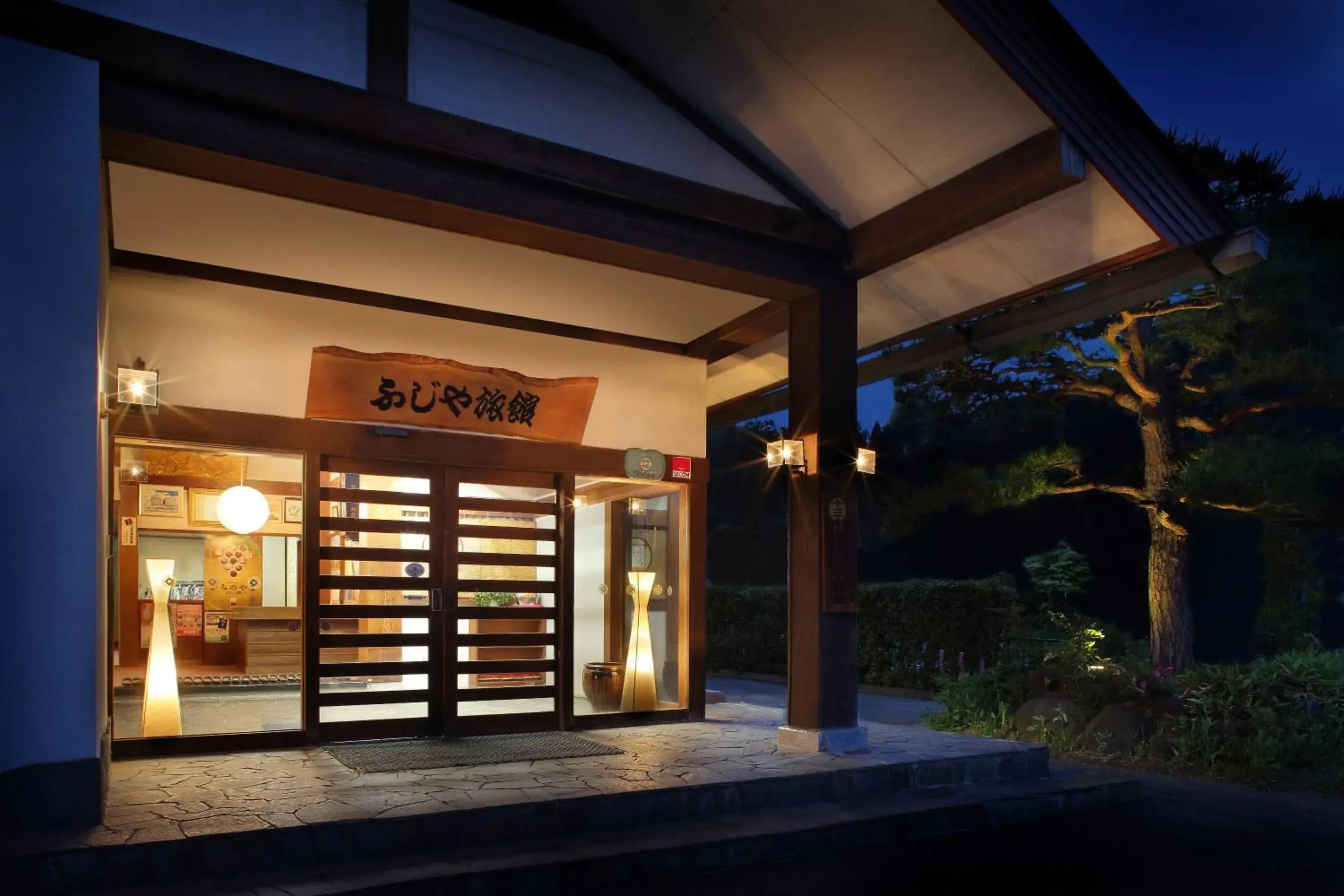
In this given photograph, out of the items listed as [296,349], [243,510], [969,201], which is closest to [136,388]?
[296,349]

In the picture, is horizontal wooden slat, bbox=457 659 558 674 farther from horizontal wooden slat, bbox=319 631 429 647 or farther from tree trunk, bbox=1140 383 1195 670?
tree trunk, bbox=1140 383 1195 670

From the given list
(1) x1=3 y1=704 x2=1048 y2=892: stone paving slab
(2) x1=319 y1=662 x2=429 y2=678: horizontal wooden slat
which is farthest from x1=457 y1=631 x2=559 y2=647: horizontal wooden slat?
(1) x1=3 y1=704 x2=1048 y2=892: stone paving slab

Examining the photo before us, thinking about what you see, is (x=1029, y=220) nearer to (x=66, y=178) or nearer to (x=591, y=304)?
(x=591, y=304)

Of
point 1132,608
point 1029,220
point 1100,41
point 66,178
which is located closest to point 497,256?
point 66,178

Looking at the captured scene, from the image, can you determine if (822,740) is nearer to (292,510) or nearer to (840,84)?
(840,84)

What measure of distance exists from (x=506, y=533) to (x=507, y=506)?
25 centimetres

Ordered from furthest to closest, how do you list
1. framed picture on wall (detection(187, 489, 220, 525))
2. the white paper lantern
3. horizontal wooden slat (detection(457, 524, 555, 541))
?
framed picture on wall (detection(187, 489, 220, 525)) < the white paper lantern < horizontal wooden slat (detection(457, 524, 555, 541))

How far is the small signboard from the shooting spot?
9.85 meters

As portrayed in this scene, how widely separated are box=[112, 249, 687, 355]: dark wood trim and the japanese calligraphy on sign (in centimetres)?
47

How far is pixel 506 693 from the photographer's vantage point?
9.09 m

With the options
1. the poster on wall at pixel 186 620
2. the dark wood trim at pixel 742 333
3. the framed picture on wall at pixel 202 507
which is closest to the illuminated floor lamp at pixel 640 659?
the dark wood trim at pixel 742 333

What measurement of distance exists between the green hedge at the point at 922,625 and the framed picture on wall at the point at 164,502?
7062mm

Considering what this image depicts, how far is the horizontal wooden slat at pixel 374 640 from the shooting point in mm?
8445

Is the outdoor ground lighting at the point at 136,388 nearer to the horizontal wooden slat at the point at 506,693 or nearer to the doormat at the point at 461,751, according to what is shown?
the doormat at the point at 461,751
